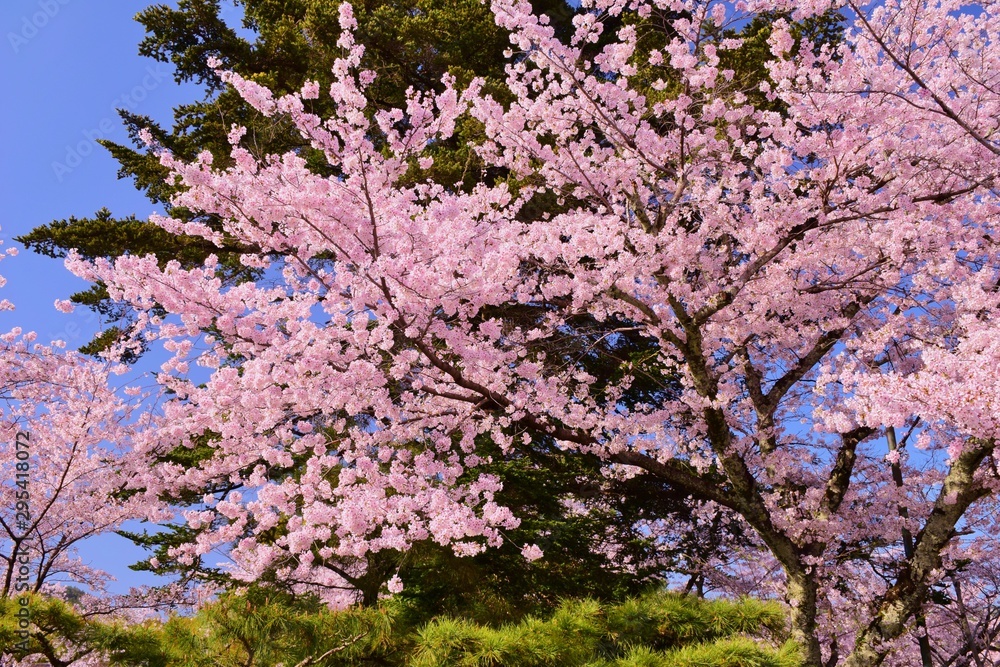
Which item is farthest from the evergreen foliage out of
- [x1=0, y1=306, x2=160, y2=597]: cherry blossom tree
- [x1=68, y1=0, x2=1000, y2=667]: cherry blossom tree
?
[x1=0, y1=306, x2=160, y2=597]: cherry blossom tree

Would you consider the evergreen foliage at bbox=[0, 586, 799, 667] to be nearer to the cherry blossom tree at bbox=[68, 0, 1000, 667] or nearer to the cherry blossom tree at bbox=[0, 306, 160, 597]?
the cherry blossom tree at bbox=[68, 0, 1000, 667]

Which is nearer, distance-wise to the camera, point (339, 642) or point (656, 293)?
point (339, 642)

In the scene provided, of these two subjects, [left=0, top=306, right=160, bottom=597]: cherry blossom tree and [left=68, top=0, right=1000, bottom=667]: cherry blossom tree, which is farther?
[left=0, top=306, right=160, bottom=597]: cherry blossom tree

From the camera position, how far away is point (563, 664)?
505cm

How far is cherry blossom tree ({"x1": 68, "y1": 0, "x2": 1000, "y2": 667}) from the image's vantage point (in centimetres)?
587

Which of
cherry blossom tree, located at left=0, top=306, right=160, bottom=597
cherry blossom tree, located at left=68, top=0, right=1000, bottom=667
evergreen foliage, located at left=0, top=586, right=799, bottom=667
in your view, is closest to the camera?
evergreen foliage, located at left=0, top=586, right=799, bottom=667

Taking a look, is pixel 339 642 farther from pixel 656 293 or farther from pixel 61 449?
pixel 61 449

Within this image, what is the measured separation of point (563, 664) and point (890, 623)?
4.47m

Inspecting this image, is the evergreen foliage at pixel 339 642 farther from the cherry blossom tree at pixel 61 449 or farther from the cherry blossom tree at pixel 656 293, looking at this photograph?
the cherry blossom tree at pixel 61 449

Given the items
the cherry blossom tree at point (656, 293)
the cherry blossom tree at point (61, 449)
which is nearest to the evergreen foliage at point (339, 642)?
the cherry blossom tree at point (656, 293)

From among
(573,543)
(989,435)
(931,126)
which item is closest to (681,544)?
(573,543)

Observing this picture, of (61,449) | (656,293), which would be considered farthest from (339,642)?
(61,449)

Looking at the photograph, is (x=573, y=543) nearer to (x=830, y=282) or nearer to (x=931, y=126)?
(x=830, y=282)

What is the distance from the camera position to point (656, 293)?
6.98 meters
